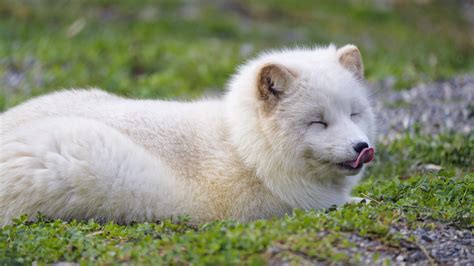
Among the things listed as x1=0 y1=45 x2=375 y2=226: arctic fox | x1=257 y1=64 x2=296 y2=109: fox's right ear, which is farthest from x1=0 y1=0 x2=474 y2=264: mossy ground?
x1=257 y1=64 x2=296 y2=109: fox's right ear

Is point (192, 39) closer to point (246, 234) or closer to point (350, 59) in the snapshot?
point (350, 59)

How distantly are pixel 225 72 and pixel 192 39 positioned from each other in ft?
9.24

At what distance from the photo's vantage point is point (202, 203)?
6.73 m

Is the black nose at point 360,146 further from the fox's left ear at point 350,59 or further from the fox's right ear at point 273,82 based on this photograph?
the fox's left ear at point 350,59

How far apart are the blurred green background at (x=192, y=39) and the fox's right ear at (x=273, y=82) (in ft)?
15.7

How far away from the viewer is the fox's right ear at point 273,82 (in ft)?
22.2

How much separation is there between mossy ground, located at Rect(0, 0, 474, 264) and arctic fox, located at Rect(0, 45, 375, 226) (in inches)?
11.3

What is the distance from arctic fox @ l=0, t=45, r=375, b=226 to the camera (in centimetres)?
646

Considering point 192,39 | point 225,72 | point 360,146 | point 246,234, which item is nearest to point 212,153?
point 360,146

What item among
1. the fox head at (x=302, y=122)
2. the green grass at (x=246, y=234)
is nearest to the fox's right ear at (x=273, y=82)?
the fox head at (x=302, y=122)

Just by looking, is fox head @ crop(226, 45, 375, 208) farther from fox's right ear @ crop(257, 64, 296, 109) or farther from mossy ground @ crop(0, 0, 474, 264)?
mossy ground @ crop(0, 0, 474, 264)

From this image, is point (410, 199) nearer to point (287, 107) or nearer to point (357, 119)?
point (357, 119)

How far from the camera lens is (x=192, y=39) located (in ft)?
54.6

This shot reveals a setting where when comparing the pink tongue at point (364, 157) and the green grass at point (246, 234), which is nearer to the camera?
the green grass at point (246, 234)
